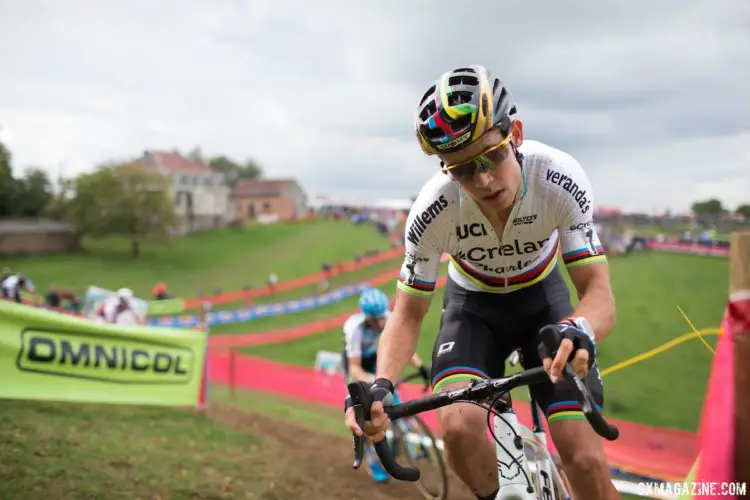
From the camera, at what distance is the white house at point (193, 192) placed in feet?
199

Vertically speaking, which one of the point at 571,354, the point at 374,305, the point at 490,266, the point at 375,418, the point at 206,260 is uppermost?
the point at 490,266

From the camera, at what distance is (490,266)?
3.36 m

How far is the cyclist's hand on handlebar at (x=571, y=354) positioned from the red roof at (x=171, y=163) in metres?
72.8

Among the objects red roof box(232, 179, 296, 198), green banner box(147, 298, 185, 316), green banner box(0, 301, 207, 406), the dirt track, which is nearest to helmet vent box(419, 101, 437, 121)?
the dirt track

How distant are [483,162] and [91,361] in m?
7.07

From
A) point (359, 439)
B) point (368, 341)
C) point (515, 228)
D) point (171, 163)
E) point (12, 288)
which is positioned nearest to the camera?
point (359, 439)

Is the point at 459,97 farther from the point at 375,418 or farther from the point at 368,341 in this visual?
the point at 368,341

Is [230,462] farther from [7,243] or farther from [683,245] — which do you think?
[7,243]

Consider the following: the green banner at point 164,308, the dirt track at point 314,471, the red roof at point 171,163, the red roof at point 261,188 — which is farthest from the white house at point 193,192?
the dirt track at point 314,471

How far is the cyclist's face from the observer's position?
2.66 metres

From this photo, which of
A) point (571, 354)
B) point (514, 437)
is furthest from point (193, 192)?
point (571, 354)

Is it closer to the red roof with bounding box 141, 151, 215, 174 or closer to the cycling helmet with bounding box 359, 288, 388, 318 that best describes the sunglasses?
the cycling helmet with bounding box 359, 288, 388, 318

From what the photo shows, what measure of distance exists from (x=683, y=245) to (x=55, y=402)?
13750 mm

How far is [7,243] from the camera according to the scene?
1688 inches
